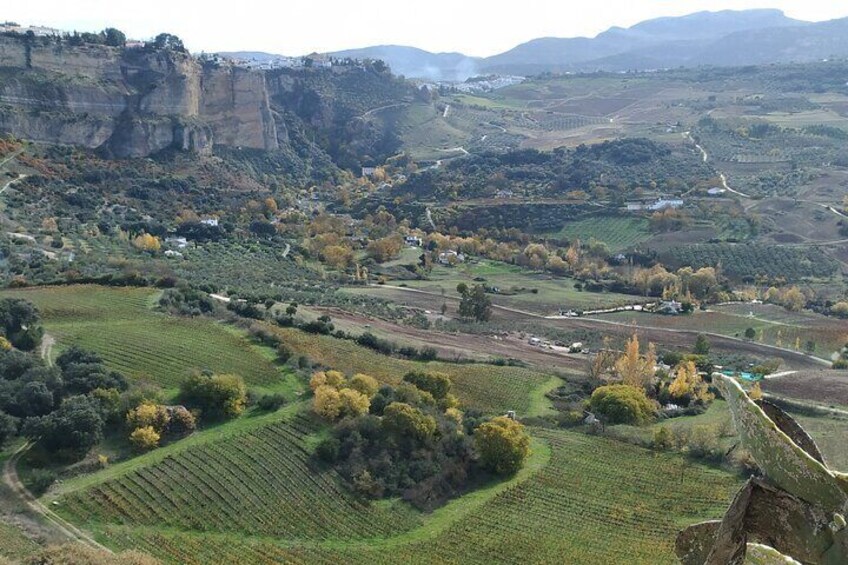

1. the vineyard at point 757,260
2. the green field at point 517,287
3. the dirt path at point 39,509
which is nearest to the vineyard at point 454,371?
the dirt path at point 39,509

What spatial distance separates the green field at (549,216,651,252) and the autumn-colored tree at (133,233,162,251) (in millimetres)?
44840

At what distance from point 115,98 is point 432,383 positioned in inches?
2814

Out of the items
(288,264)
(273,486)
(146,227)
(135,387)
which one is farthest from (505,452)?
(146,227)

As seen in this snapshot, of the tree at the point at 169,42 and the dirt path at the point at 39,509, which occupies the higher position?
the tree at the point at 169,42

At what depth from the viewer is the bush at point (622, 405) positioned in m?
37.0

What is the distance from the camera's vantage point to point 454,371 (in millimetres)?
41625

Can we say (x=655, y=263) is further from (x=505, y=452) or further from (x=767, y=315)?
(x=505, y=452)

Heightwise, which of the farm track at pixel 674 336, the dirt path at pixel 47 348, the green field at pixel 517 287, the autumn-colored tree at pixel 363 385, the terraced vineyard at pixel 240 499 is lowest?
the green field at pixel 517 287

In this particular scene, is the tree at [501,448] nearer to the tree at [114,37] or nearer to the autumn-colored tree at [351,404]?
the autumn-colored tree at [351,404]

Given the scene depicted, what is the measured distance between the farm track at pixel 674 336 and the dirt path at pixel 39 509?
28.9 metres

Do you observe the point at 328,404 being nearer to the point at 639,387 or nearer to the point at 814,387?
the point at 639,387

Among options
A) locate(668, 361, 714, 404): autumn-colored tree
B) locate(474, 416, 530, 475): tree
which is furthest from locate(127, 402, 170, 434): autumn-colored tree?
locate(668, 361, 714, 404): autumn-colored tree

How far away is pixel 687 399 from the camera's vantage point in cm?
4097

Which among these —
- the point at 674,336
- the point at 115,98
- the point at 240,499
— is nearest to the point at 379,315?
the point at 674,336
